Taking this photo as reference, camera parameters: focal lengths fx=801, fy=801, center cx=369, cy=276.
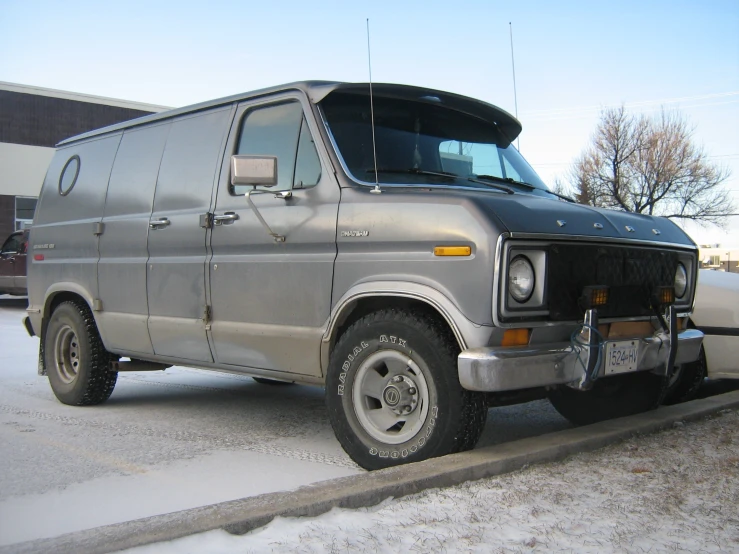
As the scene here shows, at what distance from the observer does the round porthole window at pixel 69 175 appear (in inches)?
273

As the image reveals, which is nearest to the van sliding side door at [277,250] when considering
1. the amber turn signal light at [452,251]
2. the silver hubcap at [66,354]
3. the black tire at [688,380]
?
the amber turn signal light at [452,251]

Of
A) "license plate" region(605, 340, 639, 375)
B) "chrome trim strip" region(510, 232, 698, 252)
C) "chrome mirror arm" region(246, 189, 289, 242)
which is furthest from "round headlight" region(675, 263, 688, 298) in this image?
"chrome mirror arm" region(246, 189, 289, 242)

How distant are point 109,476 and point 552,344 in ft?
8.11

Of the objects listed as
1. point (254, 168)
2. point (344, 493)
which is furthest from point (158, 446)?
point (344, 493)

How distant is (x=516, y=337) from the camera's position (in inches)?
152

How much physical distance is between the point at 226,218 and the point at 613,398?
9.23 feet

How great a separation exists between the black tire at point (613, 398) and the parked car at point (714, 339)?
2.63ft

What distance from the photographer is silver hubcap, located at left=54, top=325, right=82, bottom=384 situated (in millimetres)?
6754

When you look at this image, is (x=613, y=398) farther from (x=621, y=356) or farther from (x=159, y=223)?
(x=159, y=223)

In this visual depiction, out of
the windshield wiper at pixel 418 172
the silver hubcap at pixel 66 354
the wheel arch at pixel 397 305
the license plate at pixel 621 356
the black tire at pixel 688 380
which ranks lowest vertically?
the black tire at pixel 688 380

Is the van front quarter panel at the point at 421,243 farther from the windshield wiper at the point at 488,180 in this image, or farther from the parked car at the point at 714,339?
the parked car at the point at 714,339

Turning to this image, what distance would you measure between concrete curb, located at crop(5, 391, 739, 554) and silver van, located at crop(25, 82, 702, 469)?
0.82 feet

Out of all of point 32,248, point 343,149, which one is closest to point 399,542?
point 343,149

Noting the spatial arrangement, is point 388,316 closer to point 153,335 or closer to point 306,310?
point 306,310
